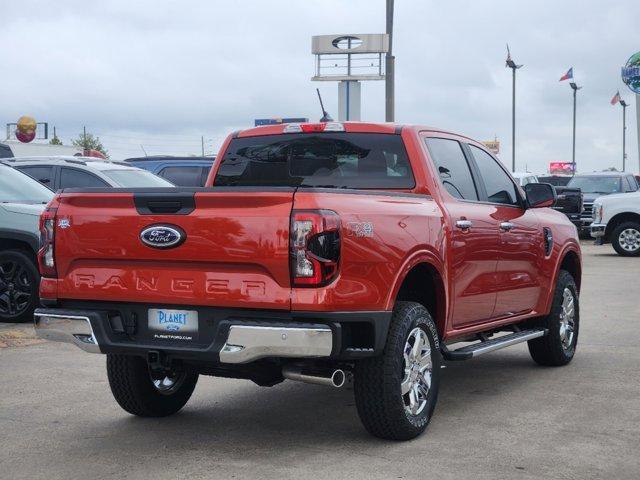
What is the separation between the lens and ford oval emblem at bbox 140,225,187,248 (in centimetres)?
589

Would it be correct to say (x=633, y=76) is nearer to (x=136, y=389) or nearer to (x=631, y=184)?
(x=631, y=184)

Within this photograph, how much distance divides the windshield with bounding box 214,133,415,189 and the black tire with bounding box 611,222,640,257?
17.9 meters

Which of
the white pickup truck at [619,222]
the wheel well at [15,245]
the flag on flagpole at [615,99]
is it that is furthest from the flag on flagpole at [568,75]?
the wheel well at [15,245]

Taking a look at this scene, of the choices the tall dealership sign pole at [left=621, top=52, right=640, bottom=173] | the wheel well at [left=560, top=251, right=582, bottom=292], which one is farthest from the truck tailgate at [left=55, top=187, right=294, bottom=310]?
the tall dealership sign pole at [left=621, top=52, right=640, bottom=173]

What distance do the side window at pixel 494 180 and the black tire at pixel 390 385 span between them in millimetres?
2012

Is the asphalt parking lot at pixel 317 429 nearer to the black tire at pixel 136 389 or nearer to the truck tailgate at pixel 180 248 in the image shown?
the black tire at pixel 136 389

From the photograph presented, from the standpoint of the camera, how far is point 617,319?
12281 mm

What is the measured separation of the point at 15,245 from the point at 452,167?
5946 mm

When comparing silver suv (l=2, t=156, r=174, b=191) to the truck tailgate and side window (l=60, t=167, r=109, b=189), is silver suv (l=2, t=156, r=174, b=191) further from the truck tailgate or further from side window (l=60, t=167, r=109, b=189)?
the truck tailgate

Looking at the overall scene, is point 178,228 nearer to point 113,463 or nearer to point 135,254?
point 135,254

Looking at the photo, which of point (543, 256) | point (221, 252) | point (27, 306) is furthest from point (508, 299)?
point (27, 306)

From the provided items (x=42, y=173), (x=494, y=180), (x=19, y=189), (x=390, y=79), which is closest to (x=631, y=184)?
(x=390, y=79)

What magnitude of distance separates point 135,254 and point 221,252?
21.3 inches

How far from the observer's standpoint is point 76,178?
14.6m
